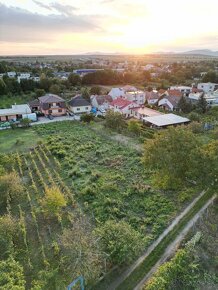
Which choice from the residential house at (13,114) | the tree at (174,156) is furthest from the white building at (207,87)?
the tree at (174,156)

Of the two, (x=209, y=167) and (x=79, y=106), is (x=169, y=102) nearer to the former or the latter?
(x=79, y=106)

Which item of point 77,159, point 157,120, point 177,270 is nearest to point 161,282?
point 177,270

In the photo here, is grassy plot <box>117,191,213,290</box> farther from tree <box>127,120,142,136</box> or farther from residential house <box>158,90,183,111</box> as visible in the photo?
residential house <box>158,90,183,111</box>

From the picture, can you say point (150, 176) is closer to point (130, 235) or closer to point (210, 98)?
point (130, 235)

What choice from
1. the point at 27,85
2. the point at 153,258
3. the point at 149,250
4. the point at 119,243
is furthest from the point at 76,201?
the point at 27,85

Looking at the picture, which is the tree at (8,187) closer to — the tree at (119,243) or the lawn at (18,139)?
the tree at (119,243)
